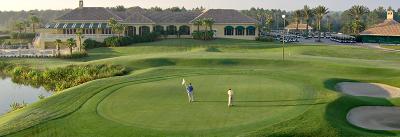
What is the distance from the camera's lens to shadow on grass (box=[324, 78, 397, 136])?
2251 centimetres

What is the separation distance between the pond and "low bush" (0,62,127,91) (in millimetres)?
1292

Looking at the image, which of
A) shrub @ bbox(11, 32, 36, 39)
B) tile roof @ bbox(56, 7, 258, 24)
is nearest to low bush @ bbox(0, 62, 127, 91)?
tile roof @ bbox(56, 7, 258, 24)

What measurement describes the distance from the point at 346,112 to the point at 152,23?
69.8 meters

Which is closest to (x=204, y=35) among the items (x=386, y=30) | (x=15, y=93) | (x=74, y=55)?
(x=74, y=55)

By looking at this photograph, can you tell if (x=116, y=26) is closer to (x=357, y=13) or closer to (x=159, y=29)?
(x=159, y=29)

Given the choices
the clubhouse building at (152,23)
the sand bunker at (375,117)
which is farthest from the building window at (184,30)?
the sand bunker at (375,117)

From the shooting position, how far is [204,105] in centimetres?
2747

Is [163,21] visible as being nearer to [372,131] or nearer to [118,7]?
[118,7]

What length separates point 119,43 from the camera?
79812 mm

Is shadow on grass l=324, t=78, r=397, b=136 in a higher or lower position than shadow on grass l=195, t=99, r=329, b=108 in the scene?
lower

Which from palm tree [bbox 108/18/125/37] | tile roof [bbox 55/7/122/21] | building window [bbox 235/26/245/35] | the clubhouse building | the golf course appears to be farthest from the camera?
building window [bbox 235/26/245/35]

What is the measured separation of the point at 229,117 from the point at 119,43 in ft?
190

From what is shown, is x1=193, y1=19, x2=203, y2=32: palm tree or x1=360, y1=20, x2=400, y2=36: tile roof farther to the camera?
x1=360, y1=20, x2=400, y2=36: tile roof

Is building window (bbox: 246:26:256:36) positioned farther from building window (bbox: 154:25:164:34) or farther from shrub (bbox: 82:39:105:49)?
shrub (bbox: 82:39:105:49)
